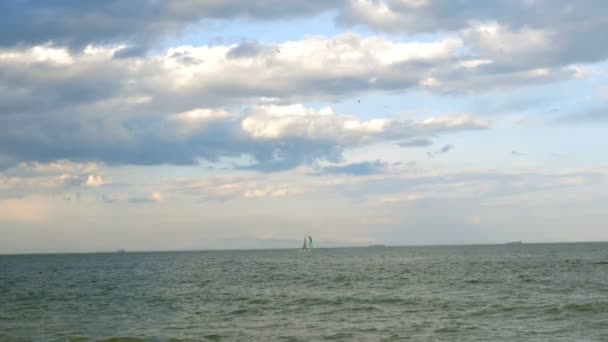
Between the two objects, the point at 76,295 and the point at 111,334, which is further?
the point at 76,295

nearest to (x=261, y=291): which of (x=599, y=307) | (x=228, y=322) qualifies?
(x=228, y=322)

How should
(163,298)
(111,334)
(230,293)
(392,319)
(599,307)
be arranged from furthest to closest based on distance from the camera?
(230,293) < (163,298) < (599,307) < (392,319) < (111,334)

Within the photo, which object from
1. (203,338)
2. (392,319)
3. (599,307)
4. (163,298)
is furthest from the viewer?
(163,298)

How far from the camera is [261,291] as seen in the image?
6366cm

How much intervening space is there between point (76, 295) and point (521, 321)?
45.8 meters

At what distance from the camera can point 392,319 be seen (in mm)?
39656

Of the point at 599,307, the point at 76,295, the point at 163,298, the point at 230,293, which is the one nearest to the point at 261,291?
the point at 230,293

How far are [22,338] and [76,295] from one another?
104ft

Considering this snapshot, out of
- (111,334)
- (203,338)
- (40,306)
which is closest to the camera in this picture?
(203,338)

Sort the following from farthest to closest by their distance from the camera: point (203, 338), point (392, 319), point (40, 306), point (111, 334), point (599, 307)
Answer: point (40, 306)
point (599, 307)
point (392, 319)
point (111, 334)
point (203, 338)

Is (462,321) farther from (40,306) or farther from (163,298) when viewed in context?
(40,306)

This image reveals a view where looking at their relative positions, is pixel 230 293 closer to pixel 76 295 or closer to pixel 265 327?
pixel 76 295

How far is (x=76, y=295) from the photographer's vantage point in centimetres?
6512

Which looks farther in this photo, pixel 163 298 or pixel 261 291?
pixel 261 291
